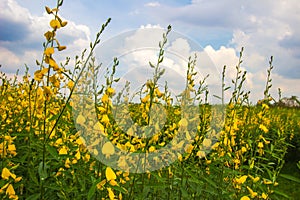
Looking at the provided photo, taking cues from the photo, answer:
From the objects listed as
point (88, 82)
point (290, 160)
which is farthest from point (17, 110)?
point (290, 160)

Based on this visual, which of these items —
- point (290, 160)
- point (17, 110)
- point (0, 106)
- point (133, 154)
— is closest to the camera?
point (133, 154)

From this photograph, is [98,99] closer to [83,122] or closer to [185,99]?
[83,122]

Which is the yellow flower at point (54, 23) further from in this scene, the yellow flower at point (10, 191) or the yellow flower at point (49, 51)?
the yellow flower at point (10, 191)

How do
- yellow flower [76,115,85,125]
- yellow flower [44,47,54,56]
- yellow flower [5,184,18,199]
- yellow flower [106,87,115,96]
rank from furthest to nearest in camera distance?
yellow flower [76,115,85,125] < yellow flower [106,87,115,96] < yellow flower [5,184,18,199] < yellow flower [44,47,54,56]

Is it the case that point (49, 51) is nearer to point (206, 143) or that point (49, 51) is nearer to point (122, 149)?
point (122, 149)

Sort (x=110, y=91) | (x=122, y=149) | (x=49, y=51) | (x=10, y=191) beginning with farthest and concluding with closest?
(x=122, y=149) < (x=110, y=91) < (x=10, y=191) < (x=49, y=51)

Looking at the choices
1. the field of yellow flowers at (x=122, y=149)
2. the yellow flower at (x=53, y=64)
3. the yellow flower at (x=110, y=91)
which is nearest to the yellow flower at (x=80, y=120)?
the field of yellow flowers at (x=122, y=149)

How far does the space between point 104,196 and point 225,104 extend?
1.61 m

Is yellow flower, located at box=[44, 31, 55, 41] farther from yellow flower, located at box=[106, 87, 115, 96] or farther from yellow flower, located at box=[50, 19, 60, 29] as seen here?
yellow flower, located at box=[106, 87, 115, 96]

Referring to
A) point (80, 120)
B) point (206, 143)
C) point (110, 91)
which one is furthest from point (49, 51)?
point (206, 143)

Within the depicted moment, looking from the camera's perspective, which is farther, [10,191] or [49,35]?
[10,191]

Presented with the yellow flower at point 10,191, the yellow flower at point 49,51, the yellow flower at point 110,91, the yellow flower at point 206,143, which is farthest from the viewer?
the yellow flower at point 206,143

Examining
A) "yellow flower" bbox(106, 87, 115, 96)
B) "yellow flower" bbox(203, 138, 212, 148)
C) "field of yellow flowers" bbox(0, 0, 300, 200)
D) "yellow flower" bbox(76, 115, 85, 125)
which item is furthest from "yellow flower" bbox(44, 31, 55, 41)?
"yellow flower" bbox(203, 138, 212, 148)

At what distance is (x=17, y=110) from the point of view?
507 centimetres
